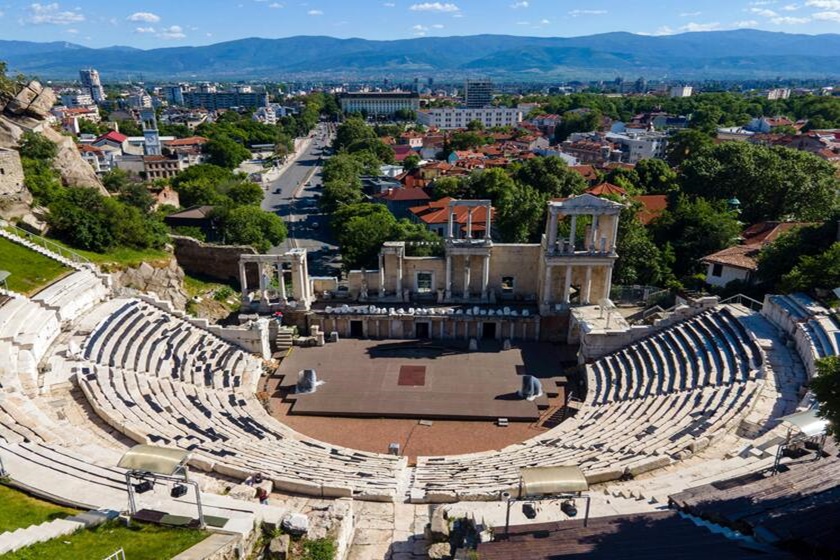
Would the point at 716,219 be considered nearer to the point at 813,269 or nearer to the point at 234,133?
the point at 813,269

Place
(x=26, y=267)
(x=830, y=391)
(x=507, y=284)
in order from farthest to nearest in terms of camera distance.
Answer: (x=507, y=284), (x=26, y=267), (x=830, y=391)

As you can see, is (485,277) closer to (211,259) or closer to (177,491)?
(211,259)

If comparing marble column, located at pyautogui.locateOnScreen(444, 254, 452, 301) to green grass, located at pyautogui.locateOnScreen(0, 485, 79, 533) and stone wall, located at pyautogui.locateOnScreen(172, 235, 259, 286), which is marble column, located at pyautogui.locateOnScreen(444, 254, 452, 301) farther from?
green grass, located at pyautogui.locateOnScreen(0, 485, 79, 533)

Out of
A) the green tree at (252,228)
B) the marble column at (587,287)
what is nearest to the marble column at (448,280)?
the marble column at (587,287)

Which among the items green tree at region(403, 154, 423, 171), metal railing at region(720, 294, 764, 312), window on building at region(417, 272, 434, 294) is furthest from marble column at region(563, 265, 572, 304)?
green tree at region(403, 154, 423, 171)

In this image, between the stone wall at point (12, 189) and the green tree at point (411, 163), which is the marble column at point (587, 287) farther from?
the green tree at point (411, 163)

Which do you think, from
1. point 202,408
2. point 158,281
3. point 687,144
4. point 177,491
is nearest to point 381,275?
point 202,408
